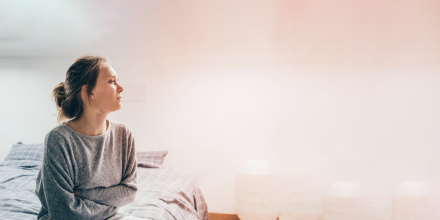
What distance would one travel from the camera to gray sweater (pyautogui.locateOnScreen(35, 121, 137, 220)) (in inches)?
42.2

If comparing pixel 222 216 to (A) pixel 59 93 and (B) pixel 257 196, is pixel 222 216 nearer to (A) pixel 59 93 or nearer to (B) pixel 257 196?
(B) pixel 257 196

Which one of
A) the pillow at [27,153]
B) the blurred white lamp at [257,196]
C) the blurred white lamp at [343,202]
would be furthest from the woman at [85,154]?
the pillow at [27,153]

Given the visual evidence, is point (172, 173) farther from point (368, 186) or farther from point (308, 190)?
point (368, 186)

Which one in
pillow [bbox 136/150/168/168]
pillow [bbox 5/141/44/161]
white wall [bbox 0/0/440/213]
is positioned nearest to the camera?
white wall [bbox 0/0/440/213]

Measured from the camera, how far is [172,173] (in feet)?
8.22

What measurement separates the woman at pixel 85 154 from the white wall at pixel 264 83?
3.00 feet

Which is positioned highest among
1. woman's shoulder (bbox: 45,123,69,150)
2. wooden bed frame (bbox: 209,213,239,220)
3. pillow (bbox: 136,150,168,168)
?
woman's shoulder (bbox: 45,123,69,150)

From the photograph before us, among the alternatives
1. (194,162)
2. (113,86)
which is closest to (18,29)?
(113,86)

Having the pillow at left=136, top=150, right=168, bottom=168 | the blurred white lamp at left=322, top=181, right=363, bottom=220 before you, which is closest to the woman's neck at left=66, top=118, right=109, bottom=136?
the pillow at left=136, top=150, right=168, bottom=168

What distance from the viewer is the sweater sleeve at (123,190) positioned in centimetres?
118

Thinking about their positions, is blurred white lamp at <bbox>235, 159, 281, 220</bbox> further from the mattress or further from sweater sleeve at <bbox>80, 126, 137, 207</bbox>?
sweater sleeve at <bbox>80, 126, 137, 207</bbox>

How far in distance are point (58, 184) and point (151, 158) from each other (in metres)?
1.66

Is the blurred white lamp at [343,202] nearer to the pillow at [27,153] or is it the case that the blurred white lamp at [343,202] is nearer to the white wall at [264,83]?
the white wall at [264,83]

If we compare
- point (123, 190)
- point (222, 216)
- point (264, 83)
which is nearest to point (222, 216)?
point (222, 216)
